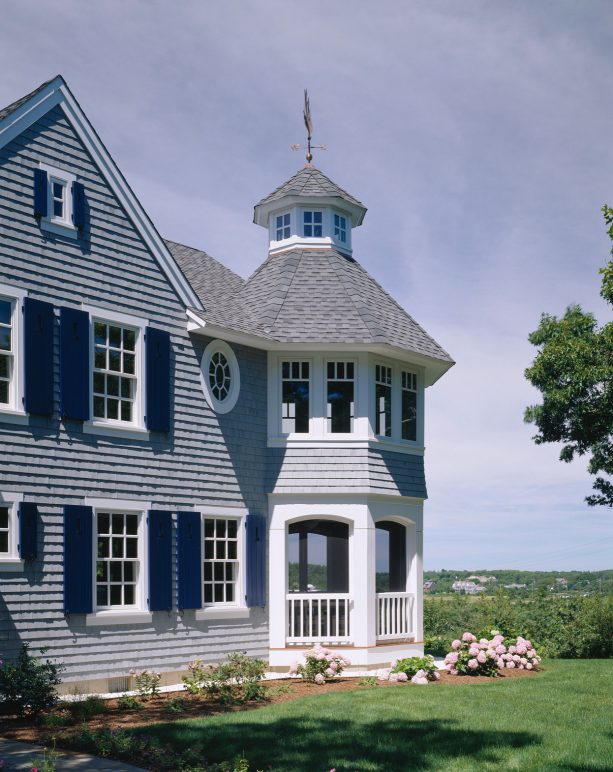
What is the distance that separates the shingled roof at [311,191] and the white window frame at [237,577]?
7.82 metres

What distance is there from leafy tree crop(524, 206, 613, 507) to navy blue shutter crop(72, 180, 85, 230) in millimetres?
11851

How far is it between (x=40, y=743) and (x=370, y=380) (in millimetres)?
10321

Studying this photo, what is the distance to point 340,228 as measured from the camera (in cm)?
2261

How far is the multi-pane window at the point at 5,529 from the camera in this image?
1402 centimetres

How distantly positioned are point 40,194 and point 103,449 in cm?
415

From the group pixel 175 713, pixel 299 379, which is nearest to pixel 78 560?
pixel 175 713

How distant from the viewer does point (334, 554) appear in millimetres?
19812

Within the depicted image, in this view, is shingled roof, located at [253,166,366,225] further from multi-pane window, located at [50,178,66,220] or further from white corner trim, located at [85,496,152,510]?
white corner trim, located at [85,496,152,510]

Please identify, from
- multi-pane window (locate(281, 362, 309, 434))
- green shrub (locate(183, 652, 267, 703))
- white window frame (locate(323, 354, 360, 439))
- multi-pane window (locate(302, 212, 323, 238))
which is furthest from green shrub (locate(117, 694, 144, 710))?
multi-pane window (locate(302, 212, 323, 238))

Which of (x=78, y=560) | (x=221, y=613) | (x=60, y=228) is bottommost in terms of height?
(x=221, y=613)

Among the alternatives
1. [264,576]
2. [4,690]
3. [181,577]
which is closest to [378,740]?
[4,690]

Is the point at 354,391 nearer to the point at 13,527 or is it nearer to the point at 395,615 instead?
the point at 395,615

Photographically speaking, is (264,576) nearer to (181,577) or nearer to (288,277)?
(181,577)

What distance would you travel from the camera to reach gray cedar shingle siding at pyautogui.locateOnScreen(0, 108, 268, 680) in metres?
14.4
